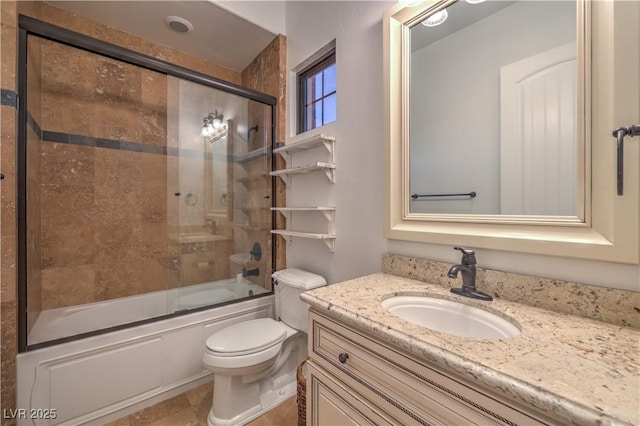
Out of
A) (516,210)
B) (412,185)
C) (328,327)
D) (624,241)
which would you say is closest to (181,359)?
(328,327)

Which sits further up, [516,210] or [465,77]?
[465,77]

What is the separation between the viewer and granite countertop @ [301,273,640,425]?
413 mm

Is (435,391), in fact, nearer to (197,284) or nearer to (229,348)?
(229,348)

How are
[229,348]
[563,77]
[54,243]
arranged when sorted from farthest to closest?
[54,243] < [229,348] < [563,77]

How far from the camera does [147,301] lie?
6.77 feet

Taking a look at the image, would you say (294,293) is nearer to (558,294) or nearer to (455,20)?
(558,294)

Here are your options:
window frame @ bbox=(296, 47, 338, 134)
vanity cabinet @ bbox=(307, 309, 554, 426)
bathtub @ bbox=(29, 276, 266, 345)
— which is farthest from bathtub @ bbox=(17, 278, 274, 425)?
window frame @ bbox=(296, 47, 338, 134)

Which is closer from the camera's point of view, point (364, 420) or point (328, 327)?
point (364, 420)

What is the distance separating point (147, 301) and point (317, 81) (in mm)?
2230

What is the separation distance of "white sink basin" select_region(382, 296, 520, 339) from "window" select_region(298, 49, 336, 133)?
1.24 m

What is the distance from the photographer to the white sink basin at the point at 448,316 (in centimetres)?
82

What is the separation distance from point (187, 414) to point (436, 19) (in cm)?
250

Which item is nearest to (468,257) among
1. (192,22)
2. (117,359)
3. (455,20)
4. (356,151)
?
(356,151)

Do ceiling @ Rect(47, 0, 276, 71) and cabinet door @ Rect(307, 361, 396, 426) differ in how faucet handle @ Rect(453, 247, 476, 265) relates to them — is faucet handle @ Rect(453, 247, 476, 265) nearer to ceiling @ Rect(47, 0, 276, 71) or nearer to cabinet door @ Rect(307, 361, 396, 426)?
cabinet door @ Rect(307, 361, 396, 426)
